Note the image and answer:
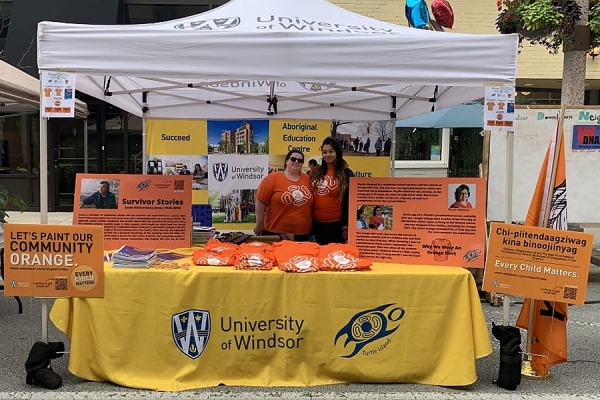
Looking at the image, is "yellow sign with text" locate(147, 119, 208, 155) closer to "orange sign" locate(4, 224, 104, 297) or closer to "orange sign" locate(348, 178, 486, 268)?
"orange sign" locate(348, 178, 486, 268)

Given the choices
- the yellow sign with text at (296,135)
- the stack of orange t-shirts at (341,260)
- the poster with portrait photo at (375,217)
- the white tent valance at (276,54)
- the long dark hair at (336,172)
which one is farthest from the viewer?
the yellow sign with text at (296,135)

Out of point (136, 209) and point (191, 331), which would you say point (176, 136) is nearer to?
point (136, 209)

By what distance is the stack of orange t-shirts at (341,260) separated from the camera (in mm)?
3531

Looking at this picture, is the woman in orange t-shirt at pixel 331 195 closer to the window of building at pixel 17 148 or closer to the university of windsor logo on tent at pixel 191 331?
the university of windsor logo on tent at pixel 191 331

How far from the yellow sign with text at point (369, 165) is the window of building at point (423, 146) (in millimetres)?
3722

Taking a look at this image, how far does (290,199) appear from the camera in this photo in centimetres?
482

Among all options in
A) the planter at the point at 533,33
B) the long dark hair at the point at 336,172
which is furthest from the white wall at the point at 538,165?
the long dark hair at the point at 336,172

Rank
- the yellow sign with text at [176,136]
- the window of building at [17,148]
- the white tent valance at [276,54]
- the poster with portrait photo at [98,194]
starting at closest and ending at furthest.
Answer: the white tent valance at [276,54]
the poster with portrait photo at [98,194]
the yellow sign with text at [176,136]
the window of building at [17,148]

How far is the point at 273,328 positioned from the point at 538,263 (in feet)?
5.87

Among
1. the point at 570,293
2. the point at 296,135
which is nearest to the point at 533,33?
the point at 296,135

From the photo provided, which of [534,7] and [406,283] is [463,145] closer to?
[534,7]

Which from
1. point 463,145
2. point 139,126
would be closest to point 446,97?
point 463,145

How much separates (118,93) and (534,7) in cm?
485

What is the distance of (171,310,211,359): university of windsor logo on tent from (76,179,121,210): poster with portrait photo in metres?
1.18
